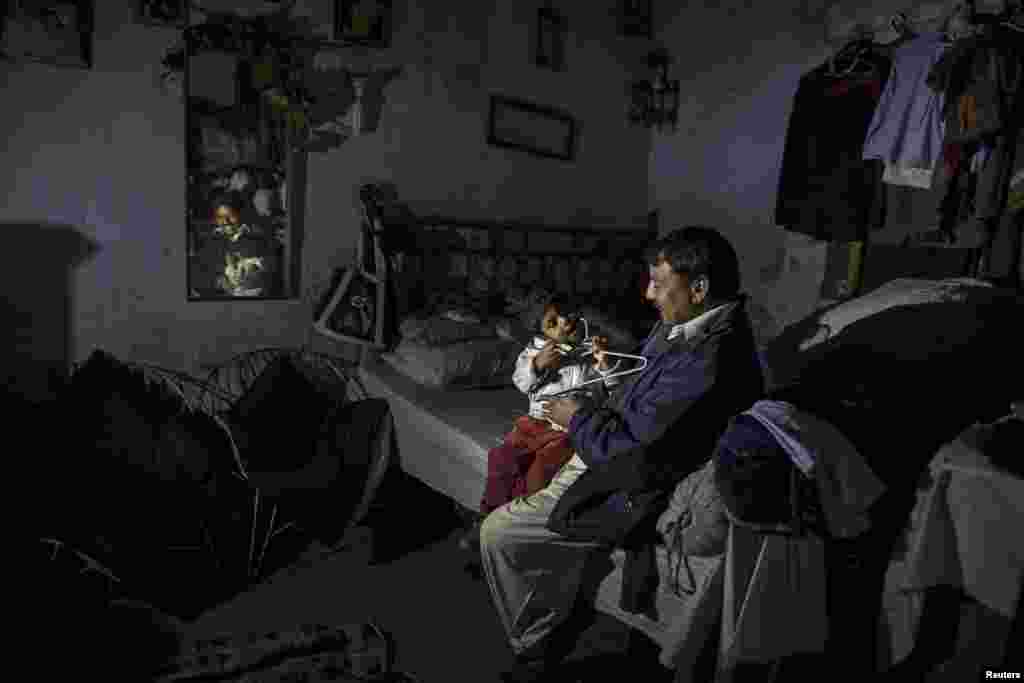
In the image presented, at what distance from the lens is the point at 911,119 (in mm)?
3424

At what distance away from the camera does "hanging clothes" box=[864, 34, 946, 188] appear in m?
3.34

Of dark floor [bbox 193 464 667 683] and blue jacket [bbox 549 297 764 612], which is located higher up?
blue jacket [bbox 549 297 764 612]

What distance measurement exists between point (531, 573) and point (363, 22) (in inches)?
128

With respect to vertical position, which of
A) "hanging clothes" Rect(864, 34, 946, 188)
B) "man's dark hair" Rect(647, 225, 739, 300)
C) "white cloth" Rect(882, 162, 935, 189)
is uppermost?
"hanging clothes" Rect(864, 34, 946, 188)

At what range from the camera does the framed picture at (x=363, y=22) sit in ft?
13.1

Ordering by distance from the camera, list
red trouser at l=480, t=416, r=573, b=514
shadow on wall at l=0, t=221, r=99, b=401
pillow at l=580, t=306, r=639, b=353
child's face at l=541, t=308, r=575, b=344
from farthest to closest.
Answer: pillow at l=580, t=306, r=639, b=353 → shadow on wall at l=0, t=221, r=99, b=401 → child's face at l=541, t=308, r=575, b=344 → red trouser at l=480, t=416, r=573, b=514

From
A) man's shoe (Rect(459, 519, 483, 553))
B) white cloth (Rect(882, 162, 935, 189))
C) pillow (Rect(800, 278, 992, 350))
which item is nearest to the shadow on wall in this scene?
man's shoe (Rect(459, 519, 483, 553))

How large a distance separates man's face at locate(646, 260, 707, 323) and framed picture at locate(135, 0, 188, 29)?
292 centimetres

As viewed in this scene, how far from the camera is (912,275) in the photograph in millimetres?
3666

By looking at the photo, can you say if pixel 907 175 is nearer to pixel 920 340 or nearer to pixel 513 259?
pixel 920 340

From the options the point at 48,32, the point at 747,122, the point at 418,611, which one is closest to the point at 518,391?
the point at 418,611

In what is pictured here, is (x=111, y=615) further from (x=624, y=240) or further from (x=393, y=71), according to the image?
(x=624, y=240)

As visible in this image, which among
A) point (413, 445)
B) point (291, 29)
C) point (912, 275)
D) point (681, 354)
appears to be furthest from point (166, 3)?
point (912, 275)

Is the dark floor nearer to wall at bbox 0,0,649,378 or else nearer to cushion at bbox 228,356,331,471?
cushion at bbox 228,356,331,471
